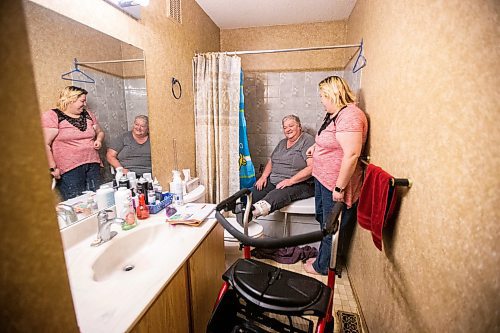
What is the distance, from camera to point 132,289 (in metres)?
0.80

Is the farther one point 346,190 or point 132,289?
point 346,190

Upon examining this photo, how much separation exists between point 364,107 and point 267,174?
1.17m

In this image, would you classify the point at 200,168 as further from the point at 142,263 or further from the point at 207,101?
the point at 142,263

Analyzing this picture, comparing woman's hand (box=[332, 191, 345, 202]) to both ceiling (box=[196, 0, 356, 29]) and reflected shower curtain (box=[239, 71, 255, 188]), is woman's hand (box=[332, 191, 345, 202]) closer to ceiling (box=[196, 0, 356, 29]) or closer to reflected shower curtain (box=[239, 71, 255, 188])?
reflected shower curtain (box=[239, 71, 255, 188])

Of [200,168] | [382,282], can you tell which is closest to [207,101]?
[200,168]

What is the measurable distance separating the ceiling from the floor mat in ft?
8.46

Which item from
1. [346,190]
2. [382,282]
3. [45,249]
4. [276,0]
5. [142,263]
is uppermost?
[276,0]

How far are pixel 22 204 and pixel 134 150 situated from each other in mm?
1209

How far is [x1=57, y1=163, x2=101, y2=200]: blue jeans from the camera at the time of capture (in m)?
1.00

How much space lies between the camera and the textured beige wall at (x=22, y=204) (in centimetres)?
29

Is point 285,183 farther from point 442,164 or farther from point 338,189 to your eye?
point 442,164

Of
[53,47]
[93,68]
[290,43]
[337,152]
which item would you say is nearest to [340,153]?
[337,152]

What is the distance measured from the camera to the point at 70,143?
1.04 m

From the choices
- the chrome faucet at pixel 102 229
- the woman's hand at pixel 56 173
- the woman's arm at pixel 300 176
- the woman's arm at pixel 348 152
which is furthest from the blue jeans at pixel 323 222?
the woman's hand at pixel 56 173
